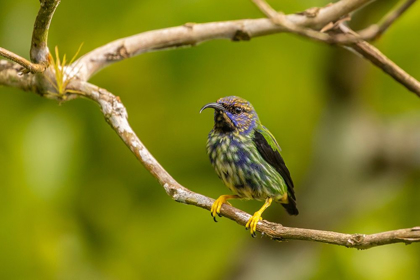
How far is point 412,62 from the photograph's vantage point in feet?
22.9

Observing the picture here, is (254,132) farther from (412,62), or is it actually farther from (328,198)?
(412,62)

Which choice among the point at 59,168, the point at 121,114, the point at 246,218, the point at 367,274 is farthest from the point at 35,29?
the point at 367,274

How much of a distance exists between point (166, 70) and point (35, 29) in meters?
4.18

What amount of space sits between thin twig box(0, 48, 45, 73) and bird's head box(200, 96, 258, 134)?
1.06 m

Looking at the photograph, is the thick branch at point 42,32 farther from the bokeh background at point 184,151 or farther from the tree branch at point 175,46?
the bokeh background at point 184,151

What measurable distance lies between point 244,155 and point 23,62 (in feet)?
4.48

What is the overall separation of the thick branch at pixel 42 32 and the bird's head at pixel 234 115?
1.03 metres

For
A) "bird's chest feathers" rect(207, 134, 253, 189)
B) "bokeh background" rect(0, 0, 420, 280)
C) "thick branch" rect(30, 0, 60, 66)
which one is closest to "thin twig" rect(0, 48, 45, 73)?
"thick branch" rect(30, 0, 60, 66)

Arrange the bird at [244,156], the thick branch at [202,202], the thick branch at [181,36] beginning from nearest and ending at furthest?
1. the thick branch at [202,202]
2. the bird at [244,156]
3. the thick branch at [181,36]

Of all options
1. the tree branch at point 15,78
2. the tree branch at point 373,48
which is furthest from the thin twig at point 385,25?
the tree branch at point 15,78

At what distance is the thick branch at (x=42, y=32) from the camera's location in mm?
2600

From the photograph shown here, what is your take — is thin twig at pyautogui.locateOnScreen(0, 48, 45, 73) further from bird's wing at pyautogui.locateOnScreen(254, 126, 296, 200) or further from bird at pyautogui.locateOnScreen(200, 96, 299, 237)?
bird's wing at pyautogui.locateOnScreen(254, 126, 296, 200)

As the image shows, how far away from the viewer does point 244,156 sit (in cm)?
336

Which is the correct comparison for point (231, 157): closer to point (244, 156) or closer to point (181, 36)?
point (244, 156)
